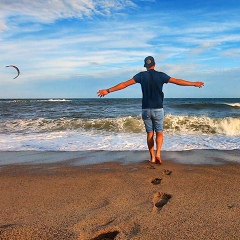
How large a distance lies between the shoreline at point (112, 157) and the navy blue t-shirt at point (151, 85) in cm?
109

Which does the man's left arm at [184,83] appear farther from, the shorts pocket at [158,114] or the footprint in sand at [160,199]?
the footprint in sand at [160,199]

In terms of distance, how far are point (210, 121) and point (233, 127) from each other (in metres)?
0.94

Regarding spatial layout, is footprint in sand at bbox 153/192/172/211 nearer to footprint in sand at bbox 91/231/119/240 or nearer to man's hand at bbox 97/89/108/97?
footprint in sand at bbox 91/231/119/240

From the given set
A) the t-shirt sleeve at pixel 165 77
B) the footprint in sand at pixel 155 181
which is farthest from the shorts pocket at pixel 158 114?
the footprint in sand at pixel 155 181

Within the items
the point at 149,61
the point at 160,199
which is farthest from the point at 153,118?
the point at 160,199

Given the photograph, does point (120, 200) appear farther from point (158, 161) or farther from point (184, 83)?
point (184, 83)

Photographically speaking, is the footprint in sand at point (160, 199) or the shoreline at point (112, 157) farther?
the shoreline at point (112, 157)

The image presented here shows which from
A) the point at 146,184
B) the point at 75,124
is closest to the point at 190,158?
the point at 146,184

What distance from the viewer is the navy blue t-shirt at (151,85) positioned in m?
4.71

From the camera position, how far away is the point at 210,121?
12023mm

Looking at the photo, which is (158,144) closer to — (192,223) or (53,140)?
(192,223)

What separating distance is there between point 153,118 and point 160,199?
2.02m

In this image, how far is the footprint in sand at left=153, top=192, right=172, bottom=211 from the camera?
284cm

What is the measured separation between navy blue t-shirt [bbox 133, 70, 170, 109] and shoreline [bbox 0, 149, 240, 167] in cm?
109
